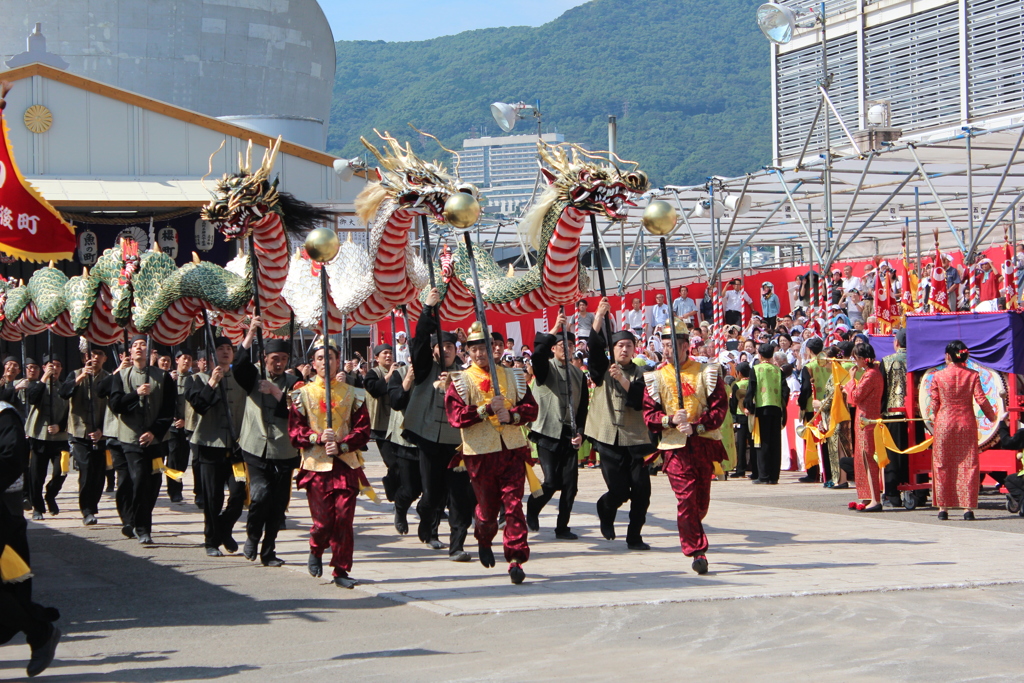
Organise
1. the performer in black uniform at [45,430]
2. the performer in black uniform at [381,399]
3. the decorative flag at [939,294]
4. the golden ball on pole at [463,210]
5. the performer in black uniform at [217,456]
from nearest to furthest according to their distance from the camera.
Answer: the golden ball on pole at [463,210] → the performer in black uniform at [217,456] → the performer in black uniform at [381,399] → the performer in black uniform at [45,430] → the decorative flag at [939,294]

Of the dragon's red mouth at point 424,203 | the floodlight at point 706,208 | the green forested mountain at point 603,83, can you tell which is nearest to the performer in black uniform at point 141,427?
the dragon's red mouth at point 424,203

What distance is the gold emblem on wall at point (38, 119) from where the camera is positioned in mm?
21250

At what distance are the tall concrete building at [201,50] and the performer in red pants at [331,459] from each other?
22.7m

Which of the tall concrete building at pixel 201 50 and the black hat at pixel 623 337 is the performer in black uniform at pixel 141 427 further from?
the tall concrete building at pixel 201 50

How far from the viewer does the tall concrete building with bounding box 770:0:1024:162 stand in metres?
32.0

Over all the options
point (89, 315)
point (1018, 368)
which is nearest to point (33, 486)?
point (89, 315)

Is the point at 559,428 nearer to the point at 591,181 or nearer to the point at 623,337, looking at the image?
the point at 623,337

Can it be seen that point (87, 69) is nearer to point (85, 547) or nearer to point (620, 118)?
point (85, 547)

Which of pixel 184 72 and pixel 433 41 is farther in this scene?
pixel 433 41

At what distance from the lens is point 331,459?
26.3 ft

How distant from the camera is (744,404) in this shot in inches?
585

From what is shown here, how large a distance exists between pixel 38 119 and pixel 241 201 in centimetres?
1339

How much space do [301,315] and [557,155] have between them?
340 cm

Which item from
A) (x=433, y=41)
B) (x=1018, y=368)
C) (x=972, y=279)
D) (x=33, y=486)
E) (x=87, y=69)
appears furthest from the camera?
(x=433, y=41)
